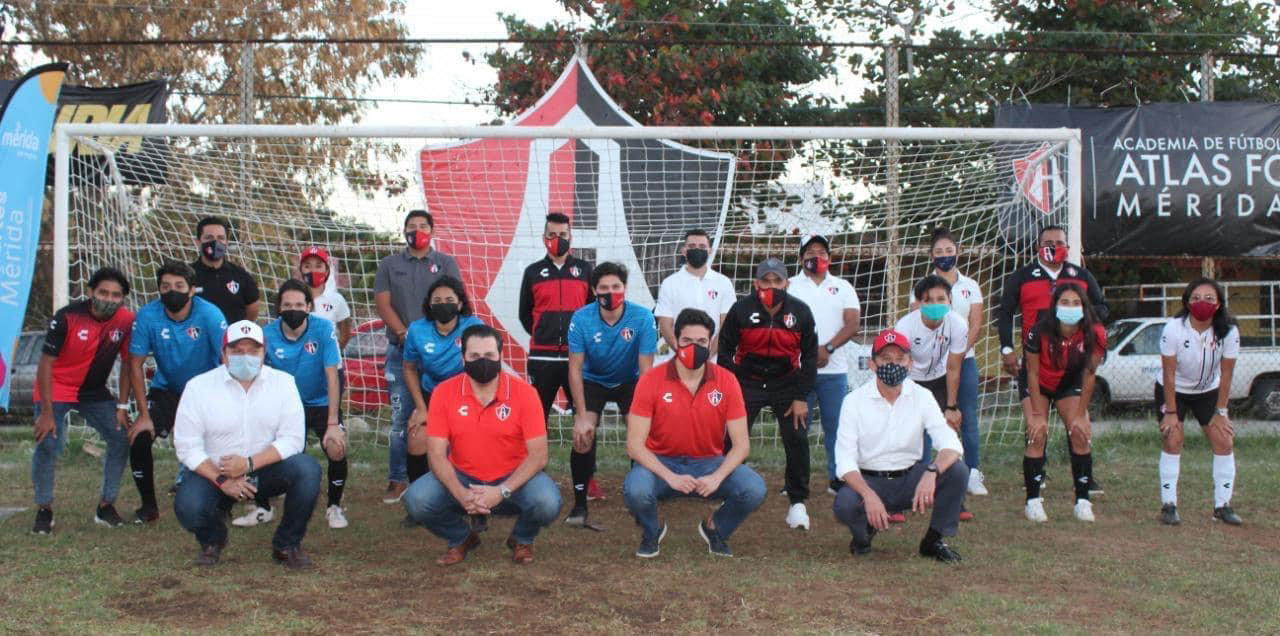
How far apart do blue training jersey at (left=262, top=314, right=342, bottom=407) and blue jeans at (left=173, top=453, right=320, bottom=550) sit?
1.02 m

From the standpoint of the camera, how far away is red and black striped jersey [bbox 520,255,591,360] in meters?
7.25

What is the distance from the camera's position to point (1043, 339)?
688cm

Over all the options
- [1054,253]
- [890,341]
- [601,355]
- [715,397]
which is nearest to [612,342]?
[601,355]

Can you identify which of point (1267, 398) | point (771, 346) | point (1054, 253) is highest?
point (1054, 253)

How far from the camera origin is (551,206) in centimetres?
1105

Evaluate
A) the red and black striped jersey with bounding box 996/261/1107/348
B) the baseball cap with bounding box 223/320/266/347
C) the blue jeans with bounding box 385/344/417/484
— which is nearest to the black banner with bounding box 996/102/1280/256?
the red and black striped jersey with bounding box 996/261/1107/348

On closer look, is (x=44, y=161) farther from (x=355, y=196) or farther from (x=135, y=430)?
(x=355, y=196)

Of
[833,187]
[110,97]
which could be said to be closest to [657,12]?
[833,187]

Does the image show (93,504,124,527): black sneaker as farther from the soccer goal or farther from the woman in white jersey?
the woman in white jersey

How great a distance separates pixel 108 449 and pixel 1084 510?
5.99 metres

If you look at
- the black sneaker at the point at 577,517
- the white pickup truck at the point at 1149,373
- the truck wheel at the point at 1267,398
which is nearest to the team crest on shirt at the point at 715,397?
the black sneaker at the point at 577,517

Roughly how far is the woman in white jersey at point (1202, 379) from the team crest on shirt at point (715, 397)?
2.96 meters

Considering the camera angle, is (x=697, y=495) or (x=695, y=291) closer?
(x=697, y=495)

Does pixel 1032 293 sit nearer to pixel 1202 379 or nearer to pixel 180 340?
pixel 1202 379
